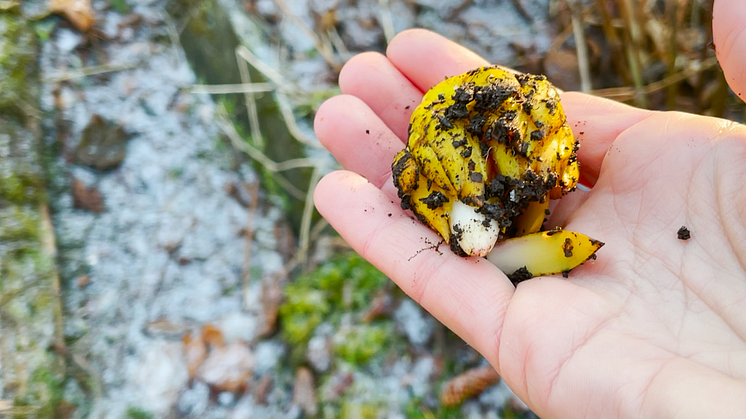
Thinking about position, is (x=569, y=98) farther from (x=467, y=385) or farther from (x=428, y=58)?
(x=467, y=385)


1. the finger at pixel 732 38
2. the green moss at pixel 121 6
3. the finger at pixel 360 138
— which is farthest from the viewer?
the green moss at pixel 121 6

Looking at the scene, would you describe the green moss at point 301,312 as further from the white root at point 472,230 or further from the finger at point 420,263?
the white root at point 472,230

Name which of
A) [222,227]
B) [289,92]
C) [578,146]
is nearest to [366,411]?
[222,227]

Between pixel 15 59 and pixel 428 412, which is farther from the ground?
pixel 15 59

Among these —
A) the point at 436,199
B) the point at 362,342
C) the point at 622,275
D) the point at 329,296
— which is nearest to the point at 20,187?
the point at 329,296

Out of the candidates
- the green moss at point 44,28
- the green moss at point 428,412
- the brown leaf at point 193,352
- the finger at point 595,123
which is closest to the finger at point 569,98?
the finger at point 595,123

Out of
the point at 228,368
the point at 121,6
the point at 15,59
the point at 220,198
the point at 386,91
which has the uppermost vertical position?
the point at 386,91
